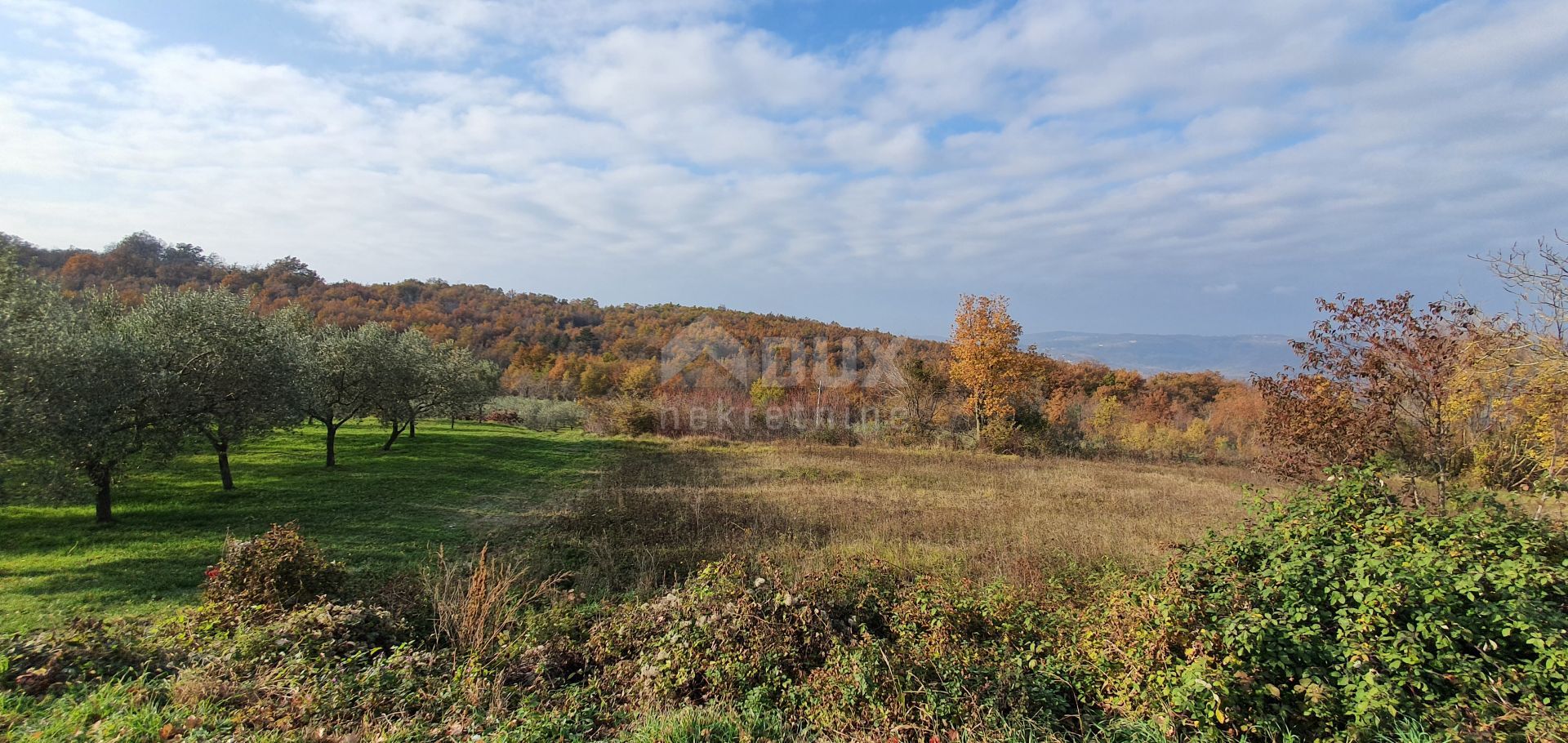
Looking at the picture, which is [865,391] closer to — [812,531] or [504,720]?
[812,531]

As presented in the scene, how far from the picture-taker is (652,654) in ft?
17.4

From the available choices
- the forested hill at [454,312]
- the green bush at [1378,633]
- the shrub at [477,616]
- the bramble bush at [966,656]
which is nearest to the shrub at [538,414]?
the forested hill at [454,312]

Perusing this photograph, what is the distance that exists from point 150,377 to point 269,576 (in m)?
7.47

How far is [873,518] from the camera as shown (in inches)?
484

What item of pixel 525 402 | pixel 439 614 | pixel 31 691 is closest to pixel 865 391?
pixel 525 402

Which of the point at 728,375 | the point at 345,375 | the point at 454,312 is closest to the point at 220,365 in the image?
the point at 345,375

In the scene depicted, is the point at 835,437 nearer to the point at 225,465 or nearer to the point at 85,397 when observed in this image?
the point at 225,465

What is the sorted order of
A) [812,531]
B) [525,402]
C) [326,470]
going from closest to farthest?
[812,531] → [326,470] → [525,402]

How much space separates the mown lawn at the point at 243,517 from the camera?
7.48m

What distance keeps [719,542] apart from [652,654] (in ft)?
16.3

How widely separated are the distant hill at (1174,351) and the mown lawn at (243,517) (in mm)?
56625

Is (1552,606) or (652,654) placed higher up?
(1552,606)

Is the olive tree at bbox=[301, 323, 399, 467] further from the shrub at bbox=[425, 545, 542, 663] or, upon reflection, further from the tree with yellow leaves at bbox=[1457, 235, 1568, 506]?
the tree with yellow leaves at bbox=[1457, 235, 1568, 506]

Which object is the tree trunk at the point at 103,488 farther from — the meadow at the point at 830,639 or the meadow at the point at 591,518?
the meadow at the point at 830,639
